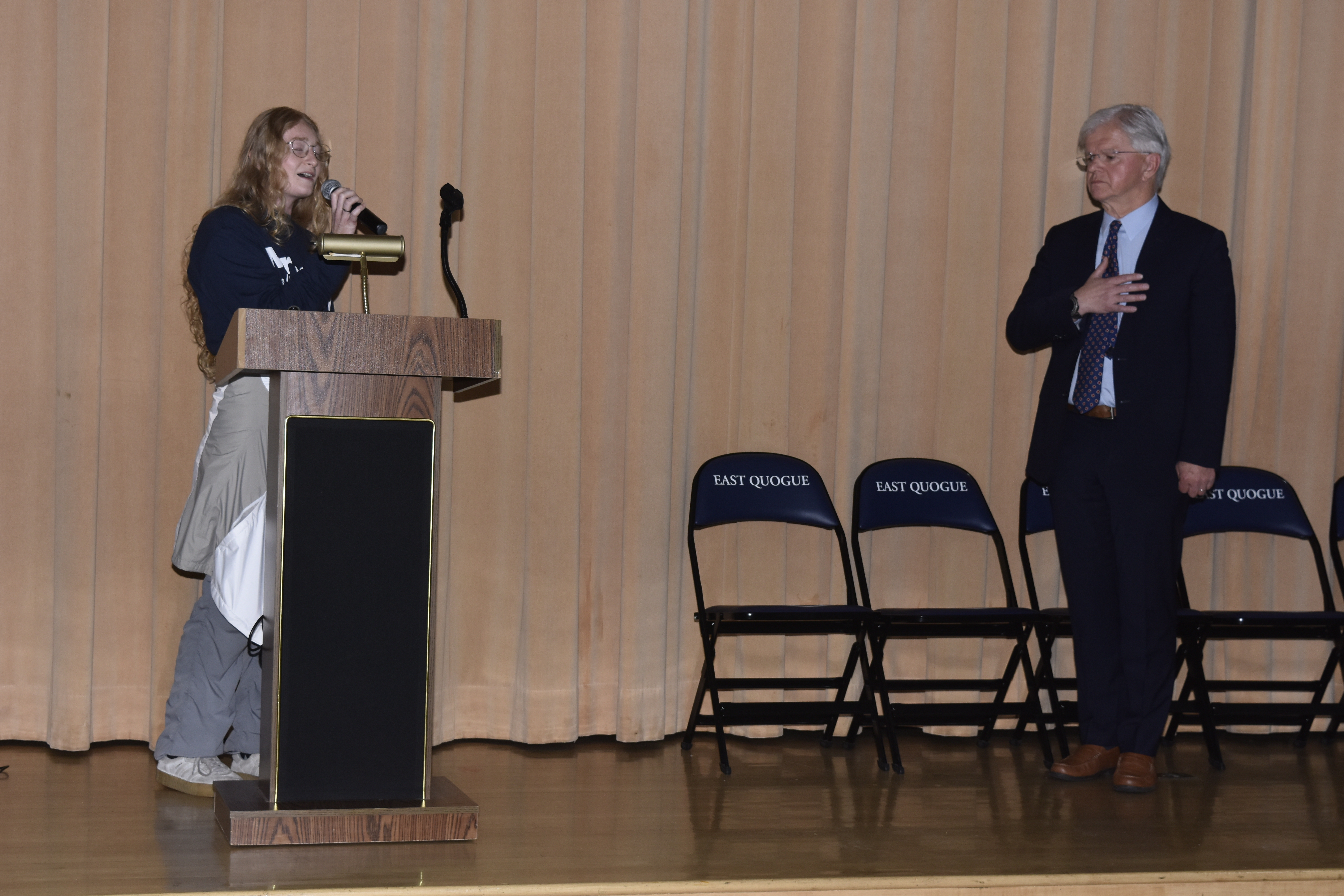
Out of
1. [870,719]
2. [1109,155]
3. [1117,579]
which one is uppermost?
[1109,155]

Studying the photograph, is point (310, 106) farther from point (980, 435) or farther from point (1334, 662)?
point (1334, 662)

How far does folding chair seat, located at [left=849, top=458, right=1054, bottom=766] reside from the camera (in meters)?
3.67

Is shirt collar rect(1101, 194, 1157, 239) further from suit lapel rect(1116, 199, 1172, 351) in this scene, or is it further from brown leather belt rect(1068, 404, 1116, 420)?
brown leather belt rect(1068, 404, 1116, 420)

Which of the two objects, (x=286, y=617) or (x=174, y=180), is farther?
(x=174, y=180)

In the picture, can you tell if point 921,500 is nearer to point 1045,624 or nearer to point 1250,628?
point 1045,624

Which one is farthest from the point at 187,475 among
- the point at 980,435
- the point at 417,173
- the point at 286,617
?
the point at 980,435

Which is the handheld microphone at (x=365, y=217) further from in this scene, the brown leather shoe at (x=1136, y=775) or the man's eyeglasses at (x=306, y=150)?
the brown leather shoe at (x=1136, y=775)

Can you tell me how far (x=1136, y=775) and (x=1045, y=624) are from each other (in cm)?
68

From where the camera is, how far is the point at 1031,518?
164 inches

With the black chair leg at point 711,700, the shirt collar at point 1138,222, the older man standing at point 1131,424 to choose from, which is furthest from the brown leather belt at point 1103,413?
the black chair leg at point 711,700

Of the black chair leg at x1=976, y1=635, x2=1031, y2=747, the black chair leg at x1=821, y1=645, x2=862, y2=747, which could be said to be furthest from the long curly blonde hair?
the black chair leg at x1=976, y1=635, x2=1031, y2=747

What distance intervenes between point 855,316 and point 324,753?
7.90ft

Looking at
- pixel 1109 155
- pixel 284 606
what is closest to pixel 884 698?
pixel 1109 155

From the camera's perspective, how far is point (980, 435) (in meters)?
4.26
